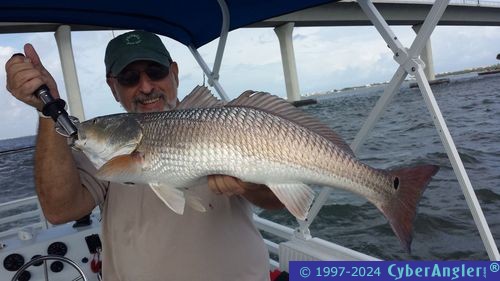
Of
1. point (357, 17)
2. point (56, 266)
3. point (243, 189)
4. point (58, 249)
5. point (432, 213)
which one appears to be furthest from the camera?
point (357, 17)

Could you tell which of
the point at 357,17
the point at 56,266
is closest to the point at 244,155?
the point at 56,266

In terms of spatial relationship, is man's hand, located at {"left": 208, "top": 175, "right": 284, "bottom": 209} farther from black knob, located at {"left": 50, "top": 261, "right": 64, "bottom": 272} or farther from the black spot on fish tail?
black knob, located at {"left": 50, "top": 261, "right": 64, "bottom": 272}

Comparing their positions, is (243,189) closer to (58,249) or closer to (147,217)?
(147,217)

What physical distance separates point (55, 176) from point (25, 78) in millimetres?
587

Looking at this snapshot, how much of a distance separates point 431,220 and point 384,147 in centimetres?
710

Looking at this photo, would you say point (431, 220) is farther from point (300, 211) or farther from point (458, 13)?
point (458, 13)

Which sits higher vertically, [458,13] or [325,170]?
[458,13]

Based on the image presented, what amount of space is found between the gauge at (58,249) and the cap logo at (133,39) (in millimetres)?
3184

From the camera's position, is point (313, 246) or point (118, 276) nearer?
point (118, 276)

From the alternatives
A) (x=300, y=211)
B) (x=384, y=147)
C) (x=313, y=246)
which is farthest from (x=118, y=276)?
(x=384, y=147)

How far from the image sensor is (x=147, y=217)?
2424 millimetres

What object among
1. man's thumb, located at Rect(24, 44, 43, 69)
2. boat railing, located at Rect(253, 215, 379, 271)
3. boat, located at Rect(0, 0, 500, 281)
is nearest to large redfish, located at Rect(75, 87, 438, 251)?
man's thumb, located at Rect(24, 44, 43, 69)

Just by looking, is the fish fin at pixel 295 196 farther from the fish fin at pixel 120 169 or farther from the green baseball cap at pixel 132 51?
the green baseball cap at pixel 132 51

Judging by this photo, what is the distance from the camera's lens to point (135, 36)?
2668mm
